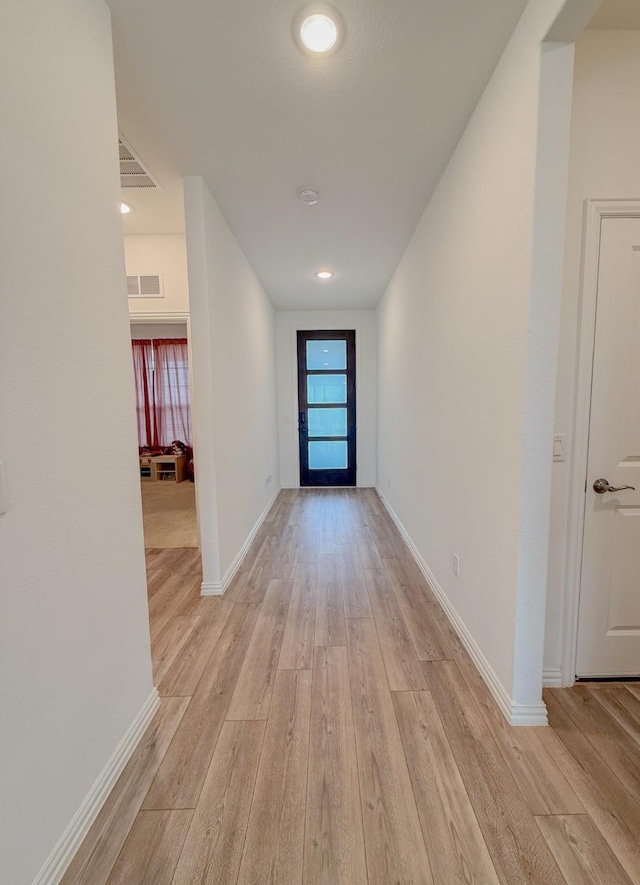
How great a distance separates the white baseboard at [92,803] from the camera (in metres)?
0.94

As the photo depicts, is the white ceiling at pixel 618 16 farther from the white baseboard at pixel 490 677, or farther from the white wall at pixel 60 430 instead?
the white baseboard at pixel 490 677

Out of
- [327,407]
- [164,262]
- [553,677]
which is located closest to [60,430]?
[553,677]

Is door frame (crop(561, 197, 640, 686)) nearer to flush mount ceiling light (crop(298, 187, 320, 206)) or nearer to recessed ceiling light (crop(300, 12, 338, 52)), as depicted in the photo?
recessed ceiling light (crop(300, 12, 338, 52))

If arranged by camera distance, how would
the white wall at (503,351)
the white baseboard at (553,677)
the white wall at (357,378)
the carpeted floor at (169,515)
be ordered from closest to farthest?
the white wall at (503,351), the white baseboard at (553,677), the carpeted floor at (169,515), the white wall at (357,378)

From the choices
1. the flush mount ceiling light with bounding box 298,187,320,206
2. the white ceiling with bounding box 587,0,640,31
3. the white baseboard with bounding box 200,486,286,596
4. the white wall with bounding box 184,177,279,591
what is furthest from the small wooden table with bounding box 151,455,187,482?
the white ceiling with bounding box 587,0,640,31

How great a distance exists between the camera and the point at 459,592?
196 centimetres

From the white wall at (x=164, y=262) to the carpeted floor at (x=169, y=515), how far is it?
206 centimetres

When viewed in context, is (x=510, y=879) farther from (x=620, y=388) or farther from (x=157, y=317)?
(x=157, y=317)

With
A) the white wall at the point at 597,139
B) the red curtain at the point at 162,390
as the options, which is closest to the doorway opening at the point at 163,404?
the red curtain at the point at 162,390

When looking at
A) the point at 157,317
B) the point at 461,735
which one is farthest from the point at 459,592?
the point at 157,317

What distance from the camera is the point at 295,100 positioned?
1613 mm

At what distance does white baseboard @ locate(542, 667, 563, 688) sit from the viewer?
1606mm

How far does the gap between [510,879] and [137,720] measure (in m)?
1.26

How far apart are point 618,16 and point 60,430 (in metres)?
2.37
